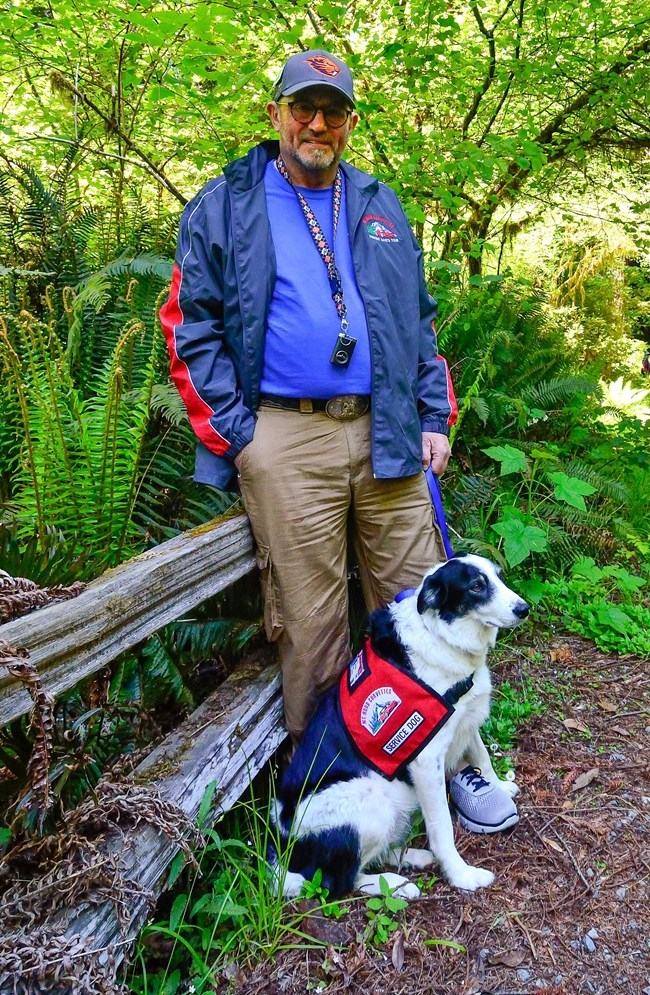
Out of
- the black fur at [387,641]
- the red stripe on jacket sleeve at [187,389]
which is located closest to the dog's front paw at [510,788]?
the black fur at [387,641]

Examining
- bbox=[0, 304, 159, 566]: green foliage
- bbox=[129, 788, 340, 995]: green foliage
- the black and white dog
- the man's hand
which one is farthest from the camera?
the man's hand

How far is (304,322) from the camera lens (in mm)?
2898

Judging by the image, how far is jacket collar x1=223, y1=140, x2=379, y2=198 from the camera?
301 centimetres

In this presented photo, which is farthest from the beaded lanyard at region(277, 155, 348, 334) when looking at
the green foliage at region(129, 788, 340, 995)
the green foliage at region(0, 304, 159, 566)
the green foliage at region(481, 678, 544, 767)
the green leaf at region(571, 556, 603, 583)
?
the green leaf at region(571, 556, 603, 583)

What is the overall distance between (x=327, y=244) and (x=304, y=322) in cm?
44

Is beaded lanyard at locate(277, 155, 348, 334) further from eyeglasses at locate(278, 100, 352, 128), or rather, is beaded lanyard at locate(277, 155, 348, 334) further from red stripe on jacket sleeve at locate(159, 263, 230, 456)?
red stripe on jacket sleeve at locate(159, 263, 230, 456)

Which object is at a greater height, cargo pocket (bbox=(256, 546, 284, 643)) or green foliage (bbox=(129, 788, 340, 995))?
cargo pocket (bbox=(256, 546, 284, 643))

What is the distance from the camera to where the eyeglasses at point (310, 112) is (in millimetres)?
2967

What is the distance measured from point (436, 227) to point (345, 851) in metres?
5.22

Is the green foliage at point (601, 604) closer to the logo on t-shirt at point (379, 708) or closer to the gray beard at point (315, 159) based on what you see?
the logo on t-shirt at point (379, 708)

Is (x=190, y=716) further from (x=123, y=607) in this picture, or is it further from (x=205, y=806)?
(x=123, y=607)

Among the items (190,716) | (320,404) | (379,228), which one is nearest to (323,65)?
(379,228)

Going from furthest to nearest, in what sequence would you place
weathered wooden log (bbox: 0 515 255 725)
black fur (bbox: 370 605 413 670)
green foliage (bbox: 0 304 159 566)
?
1. green foliage (bbox: 0 304 159 566)
2. black fur (bbox: 370 605 413 670)
3. weathered wooden log (bbox: 0 515 255 725)

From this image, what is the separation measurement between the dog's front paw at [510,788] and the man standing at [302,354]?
92 centimetres
